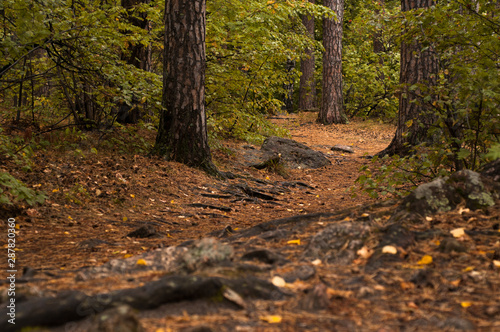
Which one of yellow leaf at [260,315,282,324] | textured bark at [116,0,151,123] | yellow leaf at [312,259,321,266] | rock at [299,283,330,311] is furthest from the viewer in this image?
textured bark at [116,0,151,123]

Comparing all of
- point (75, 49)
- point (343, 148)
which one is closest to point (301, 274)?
point (75, 49)

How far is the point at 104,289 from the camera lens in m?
2.18

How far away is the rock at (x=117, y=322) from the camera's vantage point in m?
1.53

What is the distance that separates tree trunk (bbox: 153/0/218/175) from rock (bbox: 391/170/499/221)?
4.58 metres

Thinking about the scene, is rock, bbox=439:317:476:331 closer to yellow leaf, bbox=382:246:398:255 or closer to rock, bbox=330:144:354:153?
yellow leaf, bbox=382:246:398:255

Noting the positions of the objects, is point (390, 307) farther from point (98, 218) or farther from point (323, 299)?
point (98, 218)

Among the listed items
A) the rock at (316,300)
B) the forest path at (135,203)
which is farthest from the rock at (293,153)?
the rock at (316,300)

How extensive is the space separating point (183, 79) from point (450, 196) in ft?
16.4

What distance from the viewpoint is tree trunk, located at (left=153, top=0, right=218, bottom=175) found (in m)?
7.03

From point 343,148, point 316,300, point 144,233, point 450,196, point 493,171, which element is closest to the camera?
point 316,300

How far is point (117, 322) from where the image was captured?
5.10ft

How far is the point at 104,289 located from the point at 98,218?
303cm

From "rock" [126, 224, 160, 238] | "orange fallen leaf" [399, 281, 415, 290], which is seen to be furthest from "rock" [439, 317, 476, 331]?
"rock" [126, 224, 160, 238]

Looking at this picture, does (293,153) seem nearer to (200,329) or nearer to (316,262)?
(316,262)
